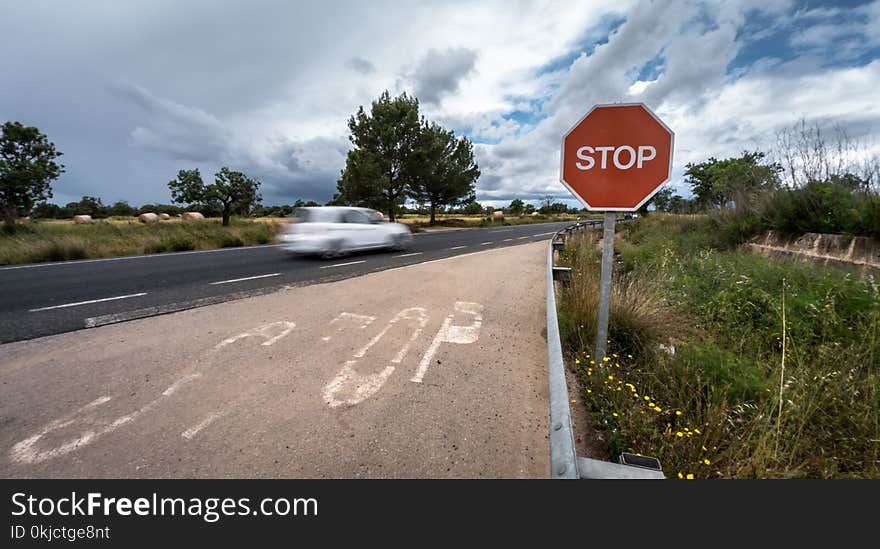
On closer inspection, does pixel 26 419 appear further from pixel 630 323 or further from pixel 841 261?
pixel 841 261

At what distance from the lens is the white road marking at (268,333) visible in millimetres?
3832

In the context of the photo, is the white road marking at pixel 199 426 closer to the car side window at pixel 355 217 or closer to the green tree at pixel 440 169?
the car side window at pixel 355 217

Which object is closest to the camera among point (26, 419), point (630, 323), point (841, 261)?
point (26, 419)

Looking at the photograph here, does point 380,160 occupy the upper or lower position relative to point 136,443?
upper

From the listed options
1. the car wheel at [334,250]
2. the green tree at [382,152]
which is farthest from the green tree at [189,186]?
the car wheel at [334,250]

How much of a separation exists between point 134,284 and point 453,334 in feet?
24.2

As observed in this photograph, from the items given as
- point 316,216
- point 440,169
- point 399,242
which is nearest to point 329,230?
point 316,216

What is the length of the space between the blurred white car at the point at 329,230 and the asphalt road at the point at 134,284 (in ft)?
1.50

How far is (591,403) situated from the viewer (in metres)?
2.61

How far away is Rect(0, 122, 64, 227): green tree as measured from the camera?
22.4 m

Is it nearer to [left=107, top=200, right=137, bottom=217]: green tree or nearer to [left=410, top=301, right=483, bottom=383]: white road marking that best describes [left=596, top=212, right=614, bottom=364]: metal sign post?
[left=410, top=301, right=483, bottom=383]: white road marking

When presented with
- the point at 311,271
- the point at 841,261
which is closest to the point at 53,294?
the point at 311,271

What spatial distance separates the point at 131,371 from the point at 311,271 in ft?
17.9
